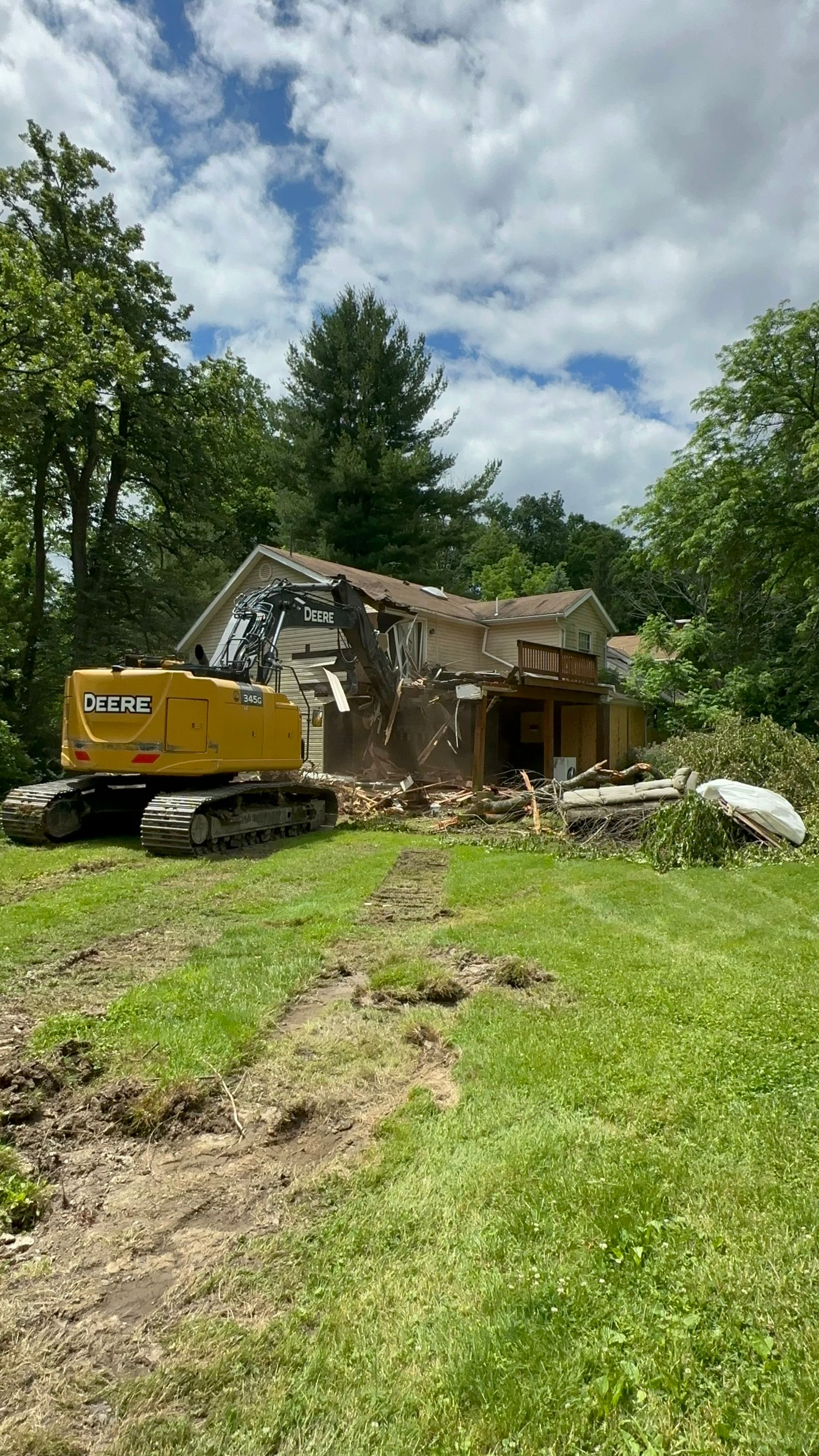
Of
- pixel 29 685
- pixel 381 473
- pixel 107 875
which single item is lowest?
pixel 107 875

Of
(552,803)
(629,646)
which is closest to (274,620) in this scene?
(552,803)

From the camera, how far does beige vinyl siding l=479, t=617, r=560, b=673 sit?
86.6 ft

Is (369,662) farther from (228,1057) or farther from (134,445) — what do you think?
(134,445)

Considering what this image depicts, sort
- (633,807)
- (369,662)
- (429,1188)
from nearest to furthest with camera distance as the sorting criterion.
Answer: (429,1188)
(633,807)
(369,662)

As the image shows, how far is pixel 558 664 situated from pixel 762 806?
38.3ft

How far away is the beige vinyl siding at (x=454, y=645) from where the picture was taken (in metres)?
23.9

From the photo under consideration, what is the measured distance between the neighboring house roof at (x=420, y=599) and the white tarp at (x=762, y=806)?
8438mm

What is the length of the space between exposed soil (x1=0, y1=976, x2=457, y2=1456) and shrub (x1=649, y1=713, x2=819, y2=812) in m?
10.6

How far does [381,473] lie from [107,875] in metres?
22.5

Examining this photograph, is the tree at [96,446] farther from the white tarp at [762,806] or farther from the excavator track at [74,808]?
the white tarp at [762,806]

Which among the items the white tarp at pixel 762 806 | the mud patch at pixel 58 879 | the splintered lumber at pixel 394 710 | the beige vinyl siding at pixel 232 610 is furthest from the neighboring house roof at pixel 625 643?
the mud patch at pixel 58 879

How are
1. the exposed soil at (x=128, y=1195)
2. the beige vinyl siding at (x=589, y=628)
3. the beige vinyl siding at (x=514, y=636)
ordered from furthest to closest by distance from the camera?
the beige vinyl siding at (x=589, y=628)
the beige vinyl siding at (x=514, y=636)
the exposed soil at (x=128, y=1195)

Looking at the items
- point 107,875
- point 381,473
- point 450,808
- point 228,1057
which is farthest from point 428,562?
point 228,1057

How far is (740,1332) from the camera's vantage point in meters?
2.26
